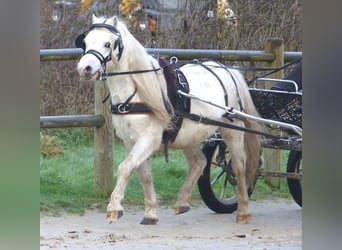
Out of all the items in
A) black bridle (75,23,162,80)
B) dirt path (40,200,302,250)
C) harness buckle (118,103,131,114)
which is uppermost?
black bridle (75,23,162,80)

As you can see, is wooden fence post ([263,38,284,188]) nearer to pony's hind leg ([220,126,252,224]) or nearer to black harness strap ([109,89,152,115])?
pony's hind leg ([220,126,252,224])

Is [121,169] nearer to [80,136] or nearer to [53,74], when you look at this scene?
[80,136]

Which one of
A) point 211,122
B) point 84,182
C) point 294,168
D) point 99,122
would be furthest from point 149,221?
point 84,182

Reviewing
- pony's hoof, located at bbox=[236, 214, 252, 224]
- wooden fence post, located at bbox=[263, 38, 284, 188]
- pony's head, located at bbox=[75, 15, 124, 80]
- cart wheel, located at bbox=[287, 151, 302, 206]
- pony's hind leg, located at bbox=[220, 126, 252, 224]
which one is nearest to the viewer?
pony's head, located at bbox=[75, 15, 124, 80]

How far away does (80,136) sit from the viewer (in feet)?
29.9

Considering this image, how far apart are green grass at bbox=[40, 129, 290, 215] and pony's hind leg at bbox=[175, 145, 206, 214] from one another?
0.82m

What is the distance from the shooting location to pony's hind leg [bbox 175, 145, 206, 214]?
19.7 ft

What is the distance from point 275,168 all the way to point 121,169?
2819 mm

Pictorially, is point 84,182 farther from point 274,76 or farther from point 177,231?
point 274,76

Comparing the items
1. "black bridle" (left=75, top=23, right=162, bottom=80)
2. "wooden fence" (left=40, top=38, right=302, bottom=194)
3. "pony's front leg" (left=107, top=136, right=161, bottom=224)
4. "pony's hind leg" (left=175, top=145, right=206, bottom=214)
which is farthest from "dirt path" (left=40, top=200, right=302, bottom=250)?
"black bridle" (left=75, top=23, right=162, bottom=80)

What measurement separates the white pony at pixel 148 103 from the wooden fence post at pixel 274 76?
149 centimetres

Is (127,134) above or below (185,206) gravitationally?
above

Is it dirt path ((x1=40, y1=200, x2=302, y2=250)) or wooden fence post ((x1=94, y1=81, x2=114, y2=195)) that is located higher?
wooden fence post ((x1=94, y1=81, x2=114, y2=195))
